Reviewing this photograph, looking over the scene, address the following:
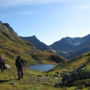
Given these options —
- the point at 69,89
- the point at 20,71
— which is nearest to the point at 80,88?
the point at 69,89

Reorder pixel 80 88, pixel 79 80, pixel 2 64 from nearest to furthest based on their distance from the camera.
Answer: pixel 80 88 < pixel 79 80 < pixel 2 64

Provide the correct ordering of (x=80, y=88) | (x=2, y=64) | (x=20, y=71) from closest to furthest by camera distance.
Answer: (x=80, y=88), (x=20, y=71), (x=2, y=64)

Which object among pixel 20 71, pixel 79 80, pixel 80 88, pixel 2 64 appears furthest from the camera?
pixel 2 64

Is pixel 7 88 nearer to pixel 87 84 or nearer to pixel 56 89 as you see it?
pixel 56 89

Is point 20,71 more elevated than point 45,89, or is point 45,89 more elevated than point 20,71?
A: point 20,71

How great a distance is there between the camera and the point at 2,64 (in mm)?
50406

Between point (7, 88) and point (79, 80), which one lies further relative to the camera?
point (79, 80)

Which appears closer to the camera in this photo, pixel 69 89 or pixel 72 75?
pixel 69 89

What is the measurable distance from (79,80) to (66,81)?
93.4 inches

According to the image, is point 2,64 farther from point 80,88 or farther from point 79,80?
point 80,88

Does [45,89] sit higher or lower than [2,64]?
lower

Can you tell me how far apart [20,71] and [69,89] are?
1307 centimetres

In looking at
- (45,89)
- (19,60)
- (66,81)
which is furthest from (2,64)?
(45,89)

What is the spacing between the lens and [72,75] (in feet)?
118
